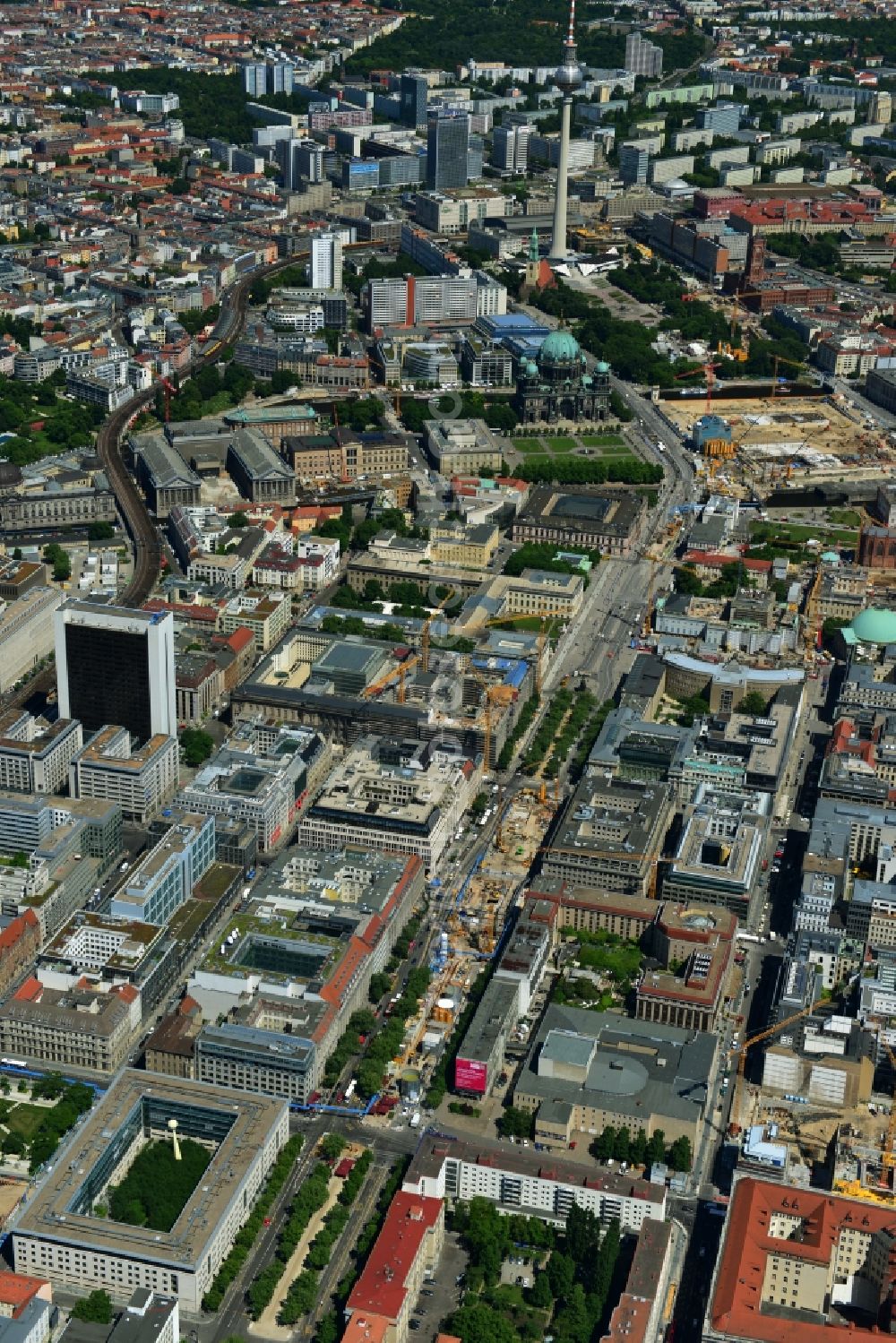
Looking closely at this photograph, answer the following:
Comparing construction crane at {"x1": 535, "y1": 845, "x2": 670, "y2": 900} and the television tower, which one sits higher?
the television tower

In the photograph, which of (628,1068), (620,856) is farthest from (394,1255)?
(620,856)

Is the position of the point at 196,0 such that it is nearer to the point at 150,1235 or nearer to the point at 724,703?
the point at 724,703

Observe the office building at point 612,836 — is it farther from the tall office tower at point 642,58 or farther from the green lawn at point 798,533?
the tall office tower at point 642,58

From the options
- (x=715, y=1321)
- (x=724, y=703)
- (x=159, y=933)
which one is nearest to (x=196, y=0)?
(x=724, y=703)

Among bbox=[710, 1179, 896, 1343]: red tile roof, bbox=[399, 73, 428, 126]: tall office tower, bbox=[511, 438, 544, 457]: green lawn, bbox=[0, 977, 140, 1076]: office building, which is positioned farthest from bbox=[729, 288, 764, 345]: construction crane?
bbox=[710, 1179, 896, 1343]: red tile roof

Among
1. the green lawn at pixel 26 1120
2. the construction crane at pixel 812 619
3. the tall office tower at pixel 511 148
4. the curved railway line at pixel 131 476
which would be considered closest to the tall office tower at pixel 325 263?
the curved railway line at pixel 131 476

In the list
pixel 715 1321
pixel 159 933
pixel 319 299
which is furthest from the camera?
pixel 319 299

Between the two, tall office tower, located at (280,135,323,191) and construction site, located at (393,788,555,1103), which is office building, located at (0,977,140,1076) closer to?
construction site, located at (393,788,555,1103)
